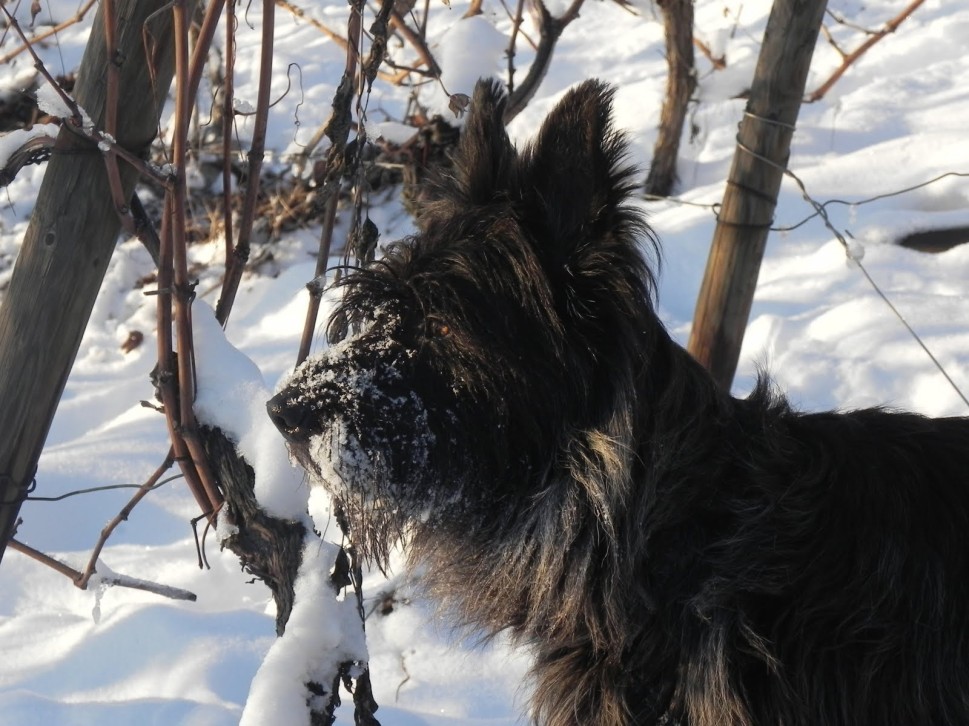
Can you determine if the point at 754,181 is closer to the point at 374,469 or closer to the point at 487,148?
the point at 487,148

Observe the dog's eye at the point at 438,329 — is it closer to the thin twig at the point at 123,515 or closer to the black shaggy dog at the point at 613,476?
the black shaggy dog at the point at 613,476

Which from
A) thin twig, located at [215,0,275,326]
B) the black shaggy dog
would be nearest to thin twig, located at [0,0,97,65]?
thin twig, located at [215,0,275,326]

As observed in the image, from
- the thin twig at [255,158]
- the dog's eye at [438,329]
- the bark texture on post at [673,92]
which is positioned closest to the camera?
the dog's eye at [438,329]

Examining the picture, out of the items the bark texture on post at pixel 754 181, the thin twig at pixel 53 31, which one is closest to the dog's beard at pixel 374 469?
the thin twig at pixel 53 31

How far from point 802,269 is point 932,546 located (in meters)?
4.22

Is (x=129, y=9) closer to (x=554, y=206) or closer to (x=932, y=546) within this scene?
(x=554, y=206)

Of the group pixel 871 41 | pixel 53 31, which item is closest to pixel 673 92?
pixel 871 41

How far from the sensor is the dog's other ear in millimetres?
2406

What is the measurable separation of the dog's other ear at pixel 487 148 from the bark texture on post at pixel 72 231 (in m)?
0.84

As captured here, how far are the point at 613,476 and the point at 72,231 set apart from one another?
1589 mm

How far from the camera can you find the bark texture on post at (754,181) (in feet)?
12.2

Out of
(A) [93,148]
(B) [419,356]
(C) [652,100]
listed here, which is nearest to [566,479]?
(B) [419,356]

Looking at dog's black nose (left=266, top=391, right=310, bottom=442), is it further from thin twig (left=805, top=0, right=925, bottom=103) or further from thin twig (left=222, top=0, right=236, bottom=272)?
thin twig (left=805, top=0, right=925, bottom=103)

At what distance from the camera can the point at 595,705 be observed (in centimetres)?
239
